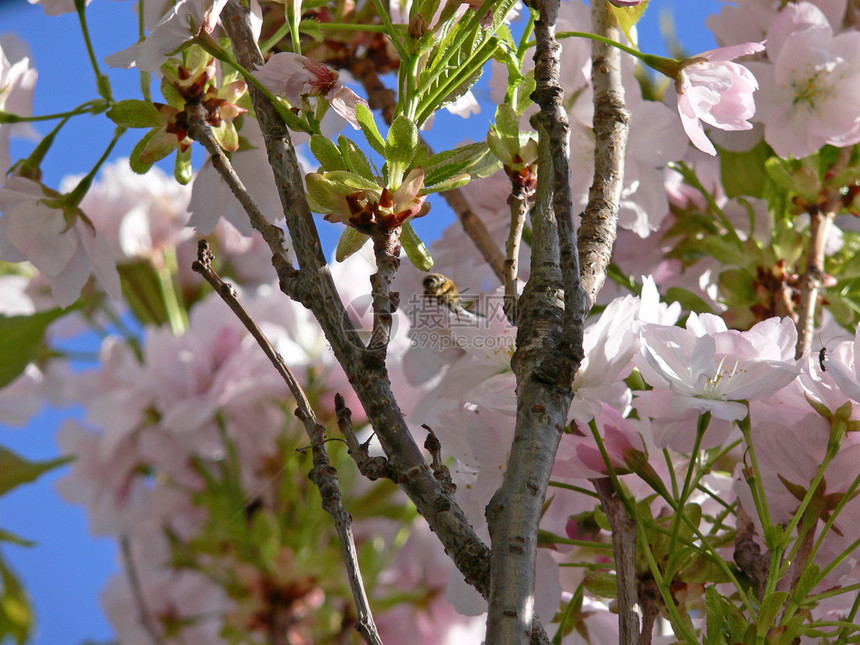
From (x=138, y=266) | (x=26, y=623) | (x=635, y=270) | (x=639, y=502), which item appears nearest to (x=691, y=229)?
(x=635, y=270)

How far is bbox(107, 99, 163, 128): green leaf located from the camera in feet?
1.42

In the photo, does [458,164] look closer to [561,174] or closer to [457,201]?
[561,174]

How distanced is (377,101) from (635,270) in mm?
248

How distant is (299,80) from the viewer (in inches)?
14.4

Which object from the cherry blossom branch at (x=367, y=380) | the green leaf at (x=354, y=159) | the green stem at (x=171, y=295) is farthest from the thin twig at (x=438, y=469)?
the green stem at (x=171, y=295)

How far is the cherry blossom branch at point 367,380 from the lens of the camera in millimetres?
290

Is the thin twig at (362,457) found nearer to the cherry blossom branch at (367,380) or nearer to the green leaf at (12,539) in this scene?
the cherry blossom branch at (367,380)

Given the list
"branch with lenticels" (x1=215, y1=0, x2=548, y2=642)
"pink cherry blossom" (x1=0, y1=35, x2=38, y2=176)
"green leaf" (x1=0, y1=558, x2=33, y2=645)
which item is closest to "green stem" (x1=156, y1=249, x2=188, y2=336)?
"green leaf" (x1=0, y1=558, x2=33, y2=645)

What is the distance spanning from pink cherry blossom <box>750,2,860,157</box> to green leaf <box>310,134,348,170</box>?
1.17 ft

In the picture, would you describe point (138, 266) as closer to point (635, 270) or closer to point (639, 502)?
point (635, 270)

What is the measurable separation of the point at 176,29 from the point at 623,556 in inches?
11.7

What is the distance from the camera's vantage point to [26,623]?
3.53ft

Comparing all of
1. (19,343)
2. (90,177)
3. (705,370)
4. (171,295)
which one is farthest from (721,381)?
(171,295)

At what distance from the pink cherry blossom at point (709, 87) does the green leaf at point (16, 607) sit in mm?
971
